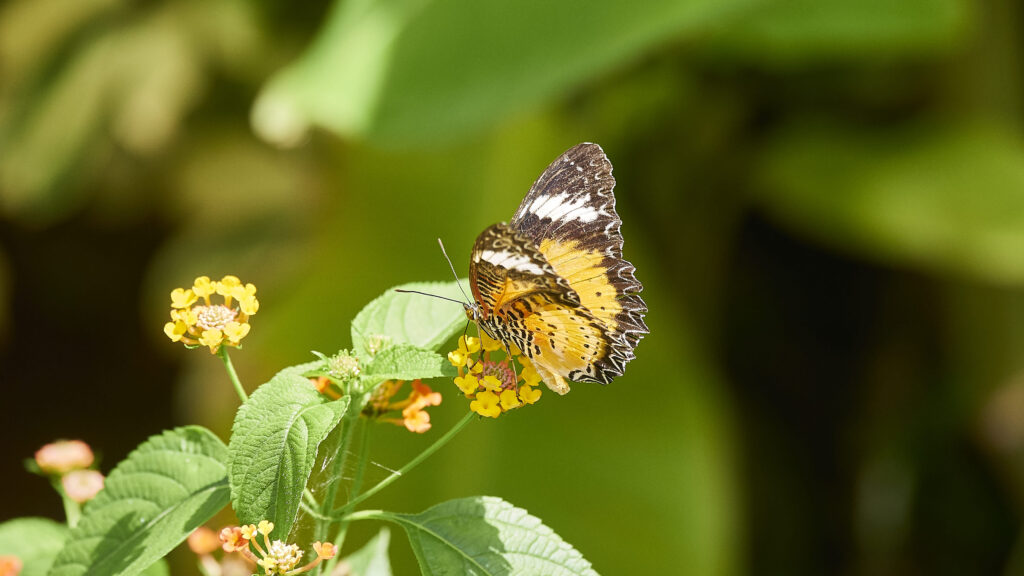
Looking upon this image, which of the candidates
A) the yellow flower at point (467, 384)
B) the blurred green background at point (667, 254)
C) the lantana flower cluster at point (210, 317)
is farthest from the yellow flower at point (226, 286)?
the blurred green background at point (667, 254)

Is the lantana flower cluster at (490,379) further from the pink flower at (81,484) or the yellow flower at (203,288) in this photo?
the pink flower at (81,484)

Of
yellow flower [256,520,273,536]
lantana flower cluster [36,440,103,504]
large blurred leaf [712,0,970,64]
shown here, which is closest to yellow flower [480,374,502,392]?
yellow flower [256,520,273,536]

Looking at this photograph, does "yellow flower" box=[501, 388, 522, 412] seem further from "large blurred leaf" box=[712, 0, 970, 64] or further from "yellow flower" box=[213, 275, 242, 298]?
"large blurred leaf" box=[712, 0, 970, 64]

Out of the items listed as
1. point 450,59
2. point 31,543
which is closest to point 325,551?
point 31,543

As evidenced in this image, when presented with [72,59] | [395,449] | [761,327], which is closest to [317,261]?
[395,449]

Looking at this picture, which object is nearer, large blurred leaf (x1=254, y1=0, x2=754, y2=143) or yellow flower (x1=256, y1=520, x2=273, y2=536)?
yellow flower (x1=256, y1=520, x2=273, y2=536)

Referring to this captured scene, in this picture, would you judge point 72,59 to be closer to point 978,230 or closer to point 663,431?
point 663,431
